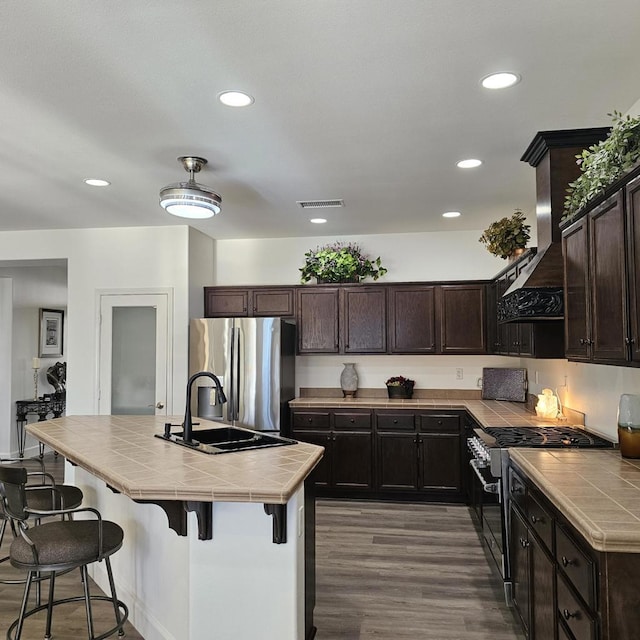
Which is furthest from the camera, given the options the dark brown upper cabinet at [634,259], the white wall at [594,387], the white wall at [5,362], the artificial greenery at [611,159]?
the white wall at [5,362]

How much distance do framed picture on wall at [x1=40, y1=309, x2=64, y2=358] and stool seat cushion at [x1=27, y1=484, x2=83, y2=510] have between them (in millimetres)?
5021

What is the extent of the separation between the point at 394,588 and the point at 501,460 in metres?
1.10

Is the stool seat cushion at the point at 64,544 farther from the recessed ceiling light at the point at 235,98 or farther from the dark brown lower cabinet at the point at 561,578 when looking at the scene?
the recessed ceiling light at the point at 235,98

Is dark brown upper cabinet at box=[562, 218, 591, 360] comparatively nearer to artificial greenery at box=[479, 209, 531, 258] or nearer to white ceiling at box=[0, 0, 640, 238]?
white ceiling at box=[0, 0, 640, 238]

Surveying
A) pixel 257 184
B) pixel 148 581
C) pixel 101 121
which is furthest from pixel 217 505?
pixel 257 184

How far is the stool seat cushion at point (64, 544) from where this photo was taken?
2.36m

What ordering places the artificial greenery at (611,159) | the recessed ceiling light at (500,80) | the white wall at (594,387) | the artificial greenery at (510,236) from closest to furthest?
the artificial greenery at (611,159) → the recessed ceiling light at (500,80) → the white wall at (594,387) → the artificial greenery at (510,236)

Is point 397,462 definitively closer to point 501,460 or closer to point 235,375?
A: point 235,375

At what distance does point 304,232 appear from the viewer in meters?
5.88

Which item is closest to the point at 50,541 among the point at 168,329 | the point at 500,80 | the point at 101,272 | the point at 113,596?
the point at 113,596

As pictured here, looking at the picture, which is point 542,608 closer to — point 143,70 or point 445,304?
point 143,70

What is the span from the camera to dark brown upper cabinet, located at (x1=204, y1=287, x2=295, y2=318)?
5797mm

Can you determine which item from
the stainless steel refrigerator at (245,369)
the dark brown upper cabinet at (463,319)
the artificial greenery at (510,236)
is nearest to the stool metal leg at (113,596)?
the stainless steel refrigerator at (245,369)

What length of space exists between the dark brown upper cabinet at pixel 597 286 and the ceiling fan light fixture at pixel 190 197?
215 cm
